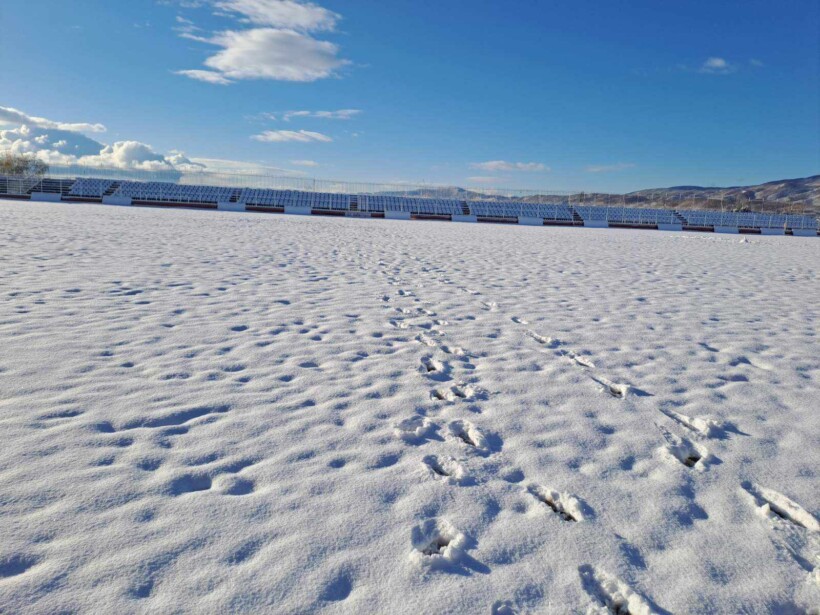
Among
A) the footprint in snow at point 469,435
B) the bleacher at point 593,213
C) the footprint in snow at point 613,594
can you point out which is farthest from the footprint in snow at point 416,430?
the bleacher at point 593,213

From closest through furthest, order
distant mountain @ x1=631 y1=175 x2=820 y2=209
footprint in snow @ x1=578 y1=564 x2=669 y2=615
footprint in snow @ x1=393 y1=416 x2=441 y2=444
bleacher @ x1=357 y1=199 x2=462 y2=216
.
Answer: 1. footprint in snow @ x1=578 y1=564 x2=669 y2=615
2. footprint in snow @ x1=393 y1=416 x2=441 y2=444
3. bleacher @ x1=357 y1=199 x2=462 y2=216
4. distant mountain @ x1=631 y1=175 x2=820 y2=209

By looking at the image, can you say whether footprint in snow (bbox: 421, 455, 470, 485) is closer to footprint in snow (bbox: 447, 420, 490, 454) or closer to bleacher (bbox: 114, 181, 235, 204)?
footprint in snow (bbox: 447, 420, 490, 454)

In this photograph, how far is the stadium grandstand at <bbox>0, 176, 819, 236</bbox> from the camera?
124ft

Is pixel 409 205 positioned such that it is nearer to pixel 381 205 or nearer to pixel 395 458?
pixel 381 205

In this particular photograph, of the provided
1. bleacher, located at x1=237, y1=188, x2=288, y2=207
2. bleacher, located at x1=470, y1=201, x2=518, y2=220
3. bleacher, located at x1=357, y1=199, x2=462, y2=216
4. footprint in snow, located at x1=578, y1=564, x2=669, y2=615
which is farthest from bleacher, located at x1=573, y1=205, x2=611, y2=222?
footprint in snow, located at x1=578, y1=564, x2=669, y2=615

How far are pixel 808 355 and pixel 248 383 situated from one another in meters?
5.80

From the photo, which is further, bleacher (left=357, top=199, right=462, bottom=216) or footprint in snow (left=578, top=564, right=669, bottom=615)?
bleacher (left=357, top=199, right=462, bottom=216)

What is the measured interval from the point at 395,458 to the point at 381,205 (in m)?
42.9

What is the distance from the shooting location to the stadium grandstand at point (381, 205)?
37844 mm

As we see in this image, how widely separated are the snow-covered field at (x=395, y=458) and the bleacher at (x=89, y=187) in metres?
38.9

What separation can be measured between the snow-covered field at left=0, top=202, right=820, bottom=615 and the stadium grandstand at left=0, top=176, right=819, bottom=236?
34048mm

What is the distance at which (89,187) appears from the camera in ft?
133

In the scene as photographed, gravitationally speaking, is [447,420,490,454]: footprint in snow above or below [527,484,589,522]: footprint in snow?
above

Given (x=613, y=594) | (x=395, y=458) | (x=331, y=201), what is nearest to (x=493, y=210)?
(x=331, y=201)
